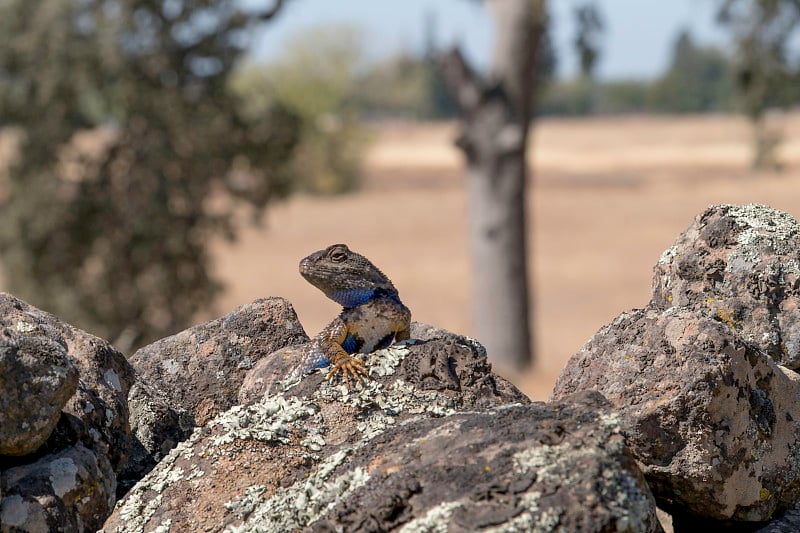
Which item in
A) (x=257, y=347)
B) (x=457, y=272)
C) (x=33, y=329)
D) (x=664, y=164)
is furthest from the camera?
(x=664, y=164)

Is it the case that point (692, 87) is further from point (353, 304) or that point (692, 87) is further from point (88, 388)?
point (88, 388)

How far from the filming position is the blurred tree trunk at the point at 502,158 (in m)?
15.9

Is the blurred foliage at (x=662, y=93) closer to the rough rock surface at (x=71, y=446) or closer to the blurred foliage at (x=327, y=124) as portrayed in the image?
the blurred foliage at (x=327, y=124)

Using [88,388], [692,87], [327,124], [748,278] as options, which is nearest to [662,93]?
[692,87]

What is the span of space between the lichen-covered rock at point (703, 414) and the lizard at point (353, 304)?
726 mm

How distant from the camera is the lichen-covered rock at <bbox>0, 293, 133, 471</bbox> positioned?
351 cm

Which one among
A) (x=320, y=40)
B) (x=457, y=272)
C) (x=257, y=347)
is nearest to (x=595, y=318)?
(x=457, y=272)

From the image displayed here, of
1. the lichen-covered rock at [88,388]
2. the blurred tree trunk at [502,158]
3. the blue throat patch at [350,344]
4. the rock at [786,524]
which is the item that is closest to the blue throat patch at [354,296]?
the blue throat patch at [350,344]

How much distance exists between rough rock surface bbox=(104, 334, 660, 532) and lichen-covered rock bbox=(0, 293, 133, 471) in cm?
26

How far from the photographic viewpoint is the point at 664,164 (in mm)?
74562

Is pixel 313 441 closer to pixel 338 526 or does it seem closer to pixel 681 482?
pixel 338 526

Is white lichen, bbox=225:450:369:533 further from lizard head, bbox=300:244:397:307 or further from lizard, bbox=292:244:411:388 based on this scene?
lizard head, bbox=300:244:397:307

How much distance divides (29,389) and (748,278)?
8.13ft

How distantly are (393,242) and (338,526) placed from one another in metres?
38.7
